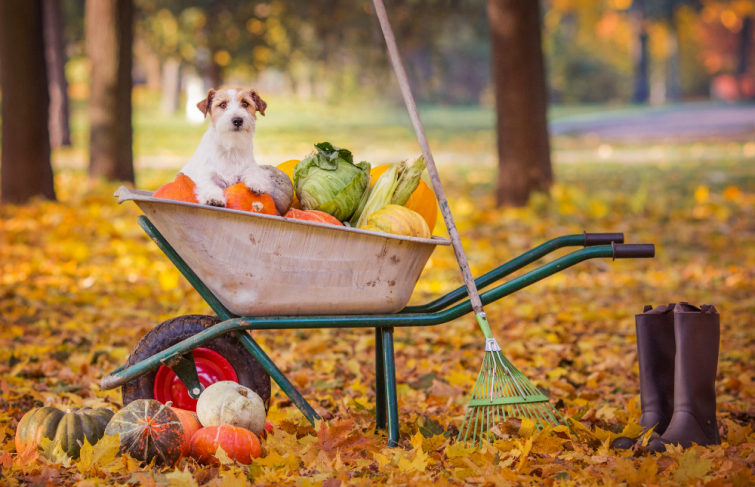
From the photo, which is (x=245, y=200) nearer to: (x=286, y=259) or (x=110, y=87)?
(x=286, y=259)

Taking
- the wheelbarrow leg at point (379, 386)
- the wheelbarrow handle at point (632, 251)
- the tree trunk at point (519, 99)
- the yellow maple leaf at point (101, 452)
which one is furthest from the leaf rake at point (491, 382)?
the tree trunk at point (519, 99)

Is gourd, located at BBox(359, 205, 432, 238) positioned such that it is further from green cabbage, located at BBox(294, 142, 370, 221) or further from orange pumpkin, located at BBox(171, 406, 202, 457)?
orange pumpkin, located at BBox(171, 406, 202, 457)

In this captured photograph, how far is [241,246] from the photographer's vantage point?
8.18ft

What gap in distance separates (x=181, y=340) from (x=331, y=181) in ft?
2.59

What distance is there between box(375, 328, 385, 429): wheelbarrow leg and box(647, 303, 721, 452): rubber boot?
0.98 metres

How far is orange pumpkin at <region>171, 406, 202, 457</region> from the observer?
8.16ft

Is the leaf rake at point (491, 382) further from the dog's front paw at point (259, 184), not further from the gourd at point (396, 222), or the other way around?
the dog's front paw at point (259, 184)

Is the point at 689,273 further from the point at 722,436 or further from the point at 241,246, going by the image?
the point at 241,246

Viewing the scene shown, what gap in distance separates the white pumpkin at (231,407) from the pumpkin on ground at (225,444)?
0.03 metres

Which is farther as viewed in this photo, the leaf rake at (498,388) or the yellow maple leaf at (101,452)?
the leaf rake at (498,388)

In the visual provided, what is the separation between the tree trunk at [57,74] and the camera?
1706 cm

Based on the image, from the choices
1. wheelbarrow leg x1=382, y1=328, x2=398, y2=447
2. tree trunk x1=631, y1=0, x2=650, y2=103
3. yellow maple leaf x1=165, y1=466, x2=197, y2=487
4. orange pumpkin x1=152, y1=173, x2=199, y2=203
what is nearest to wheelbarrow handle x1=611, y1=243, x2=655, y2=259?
wheelbarrow leg x1=382, y1=328, x2=398, y2=447

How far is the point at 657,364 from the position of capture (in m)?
2.86

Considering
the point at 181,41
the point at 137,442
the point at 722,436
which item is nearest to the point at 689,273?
the point at 722,436
